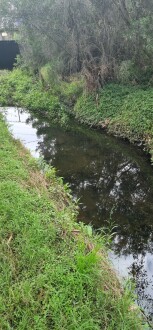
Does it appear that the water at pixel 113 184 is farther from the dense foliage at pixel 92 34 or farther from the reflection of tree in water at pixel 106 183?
the dense foliage at pixel 92 34

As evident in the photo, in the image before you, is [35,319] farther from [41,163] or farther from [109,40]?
[109,40]

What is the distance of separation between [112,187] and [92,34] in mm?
9145

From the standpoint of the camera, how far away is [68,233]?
15.9 ft

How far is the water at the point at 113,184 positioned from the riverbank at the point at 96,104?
1.76 feet

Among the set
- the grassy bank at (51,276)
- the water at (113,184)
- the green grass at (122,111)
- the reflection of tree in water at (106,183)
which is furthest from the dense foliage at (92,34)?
the grassy bank at (51,276)

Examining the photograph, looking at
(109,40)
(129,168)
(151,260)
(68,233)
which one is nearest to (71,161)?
(129,168)

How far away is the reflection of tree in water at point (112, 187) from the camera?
6523mm

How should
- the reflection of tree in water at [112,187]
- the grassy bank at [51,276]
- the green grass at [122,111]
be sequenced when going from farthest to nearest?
the green grass at [122,111]
the reflection of tree in water at [112,187]
the grassy bank at [51,276]

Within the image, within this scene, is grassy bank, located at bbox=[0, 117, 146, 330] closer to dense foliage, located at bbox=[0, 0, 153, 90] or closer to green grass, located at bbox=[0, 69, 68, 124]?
dense foliage, located at bbox=[0, 0, 153, 90]

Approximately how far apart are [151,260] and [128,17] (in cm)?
1105

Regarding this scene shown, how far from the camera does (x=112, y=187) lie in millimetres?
8938

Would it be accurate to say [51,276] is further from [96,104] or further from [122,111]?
[96,104]

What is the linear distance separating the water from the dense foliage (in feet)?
10.2

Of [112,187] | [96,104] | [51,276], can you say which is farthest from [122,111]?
[51,276]
